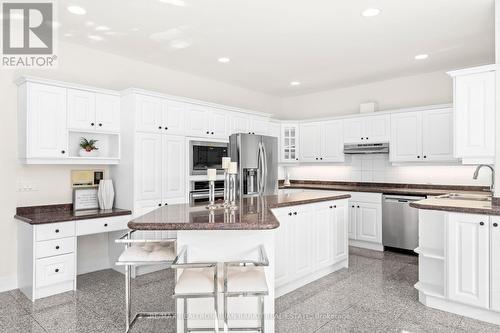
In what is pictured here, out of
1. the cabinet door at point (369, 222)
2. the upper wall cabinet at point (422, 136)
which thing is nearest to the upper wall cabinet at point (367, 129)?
the upper wall cabinet at point (422, 136)

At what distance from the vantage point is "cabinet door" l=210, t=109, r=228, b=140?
4.95 metres

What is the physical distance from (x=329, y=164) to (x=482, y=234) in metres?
3.69

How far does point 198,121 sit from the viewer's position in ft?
15.6

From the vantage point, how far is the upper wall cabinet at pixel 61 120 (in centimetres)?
346

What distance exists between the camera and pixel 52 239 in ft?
11.1

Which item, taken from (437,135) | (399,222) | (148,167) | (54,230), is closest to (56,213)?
(54,230)

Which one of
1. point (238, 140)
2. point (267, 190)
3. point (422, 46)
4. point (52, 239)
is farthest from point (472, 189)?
point (52, 239)

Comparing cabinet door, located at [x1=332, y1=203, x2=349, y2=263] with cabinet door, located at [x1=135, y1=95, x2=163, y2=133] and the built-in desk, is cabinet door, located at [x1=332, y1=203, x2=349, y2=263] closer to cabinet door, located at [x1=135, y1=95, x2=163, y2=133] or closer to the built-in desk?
cabinet door, located at [x1=135, y1=95, x2=163, y2=133]

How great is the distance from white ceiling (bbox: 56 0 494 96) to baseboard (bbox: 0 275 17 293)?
284 cm

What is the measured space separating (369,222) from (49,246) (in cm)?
448

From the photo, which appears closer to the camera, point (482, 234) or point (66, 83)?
point (482, 234)

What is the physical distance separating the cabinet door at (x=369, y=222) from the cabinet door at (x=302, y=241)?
202cm

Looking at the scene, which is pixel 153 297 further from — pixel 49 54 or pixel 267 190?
pixel 49 54

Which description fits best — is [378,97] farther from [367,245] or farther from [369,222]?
[367,245]
